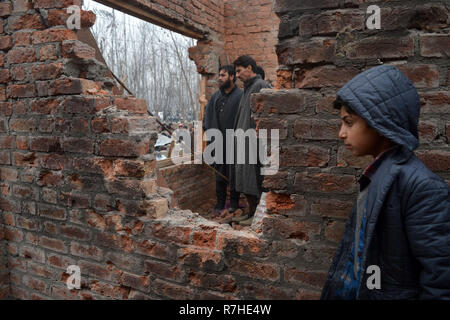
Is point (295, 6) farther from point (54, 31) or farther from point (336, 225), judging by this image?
point (54, 31)

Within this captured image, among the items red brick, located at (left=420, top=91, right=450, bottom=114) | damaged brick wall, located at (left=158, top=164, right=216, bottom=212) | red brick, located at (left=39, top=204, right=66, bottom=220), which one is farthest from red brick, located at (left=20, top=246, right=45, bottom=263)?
red brick, located at (left=420, top=91, right=450, bottom=114)

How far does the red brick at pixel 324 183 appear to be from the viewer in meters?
1.43

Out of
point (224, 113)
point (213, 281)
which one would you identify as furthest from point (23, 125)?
point (224, 113)

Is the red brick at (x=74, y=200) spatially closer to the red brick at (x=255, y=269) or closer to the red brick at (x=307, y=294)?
the red brick at (x=255, y=269)

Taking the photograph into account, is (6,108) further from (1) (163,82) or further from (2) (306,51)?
(1) (163,82)

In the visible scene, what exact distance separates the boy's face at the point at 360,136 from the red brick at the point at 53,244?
6.45 feet

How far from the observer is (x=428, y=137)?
4.29ft

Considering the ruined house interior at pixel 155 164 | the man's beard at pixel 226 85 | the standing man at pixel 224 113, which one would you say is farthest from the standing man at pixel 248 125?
the ruined house interior at pixel 155 164

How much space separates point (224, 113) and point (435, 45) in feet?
10.2

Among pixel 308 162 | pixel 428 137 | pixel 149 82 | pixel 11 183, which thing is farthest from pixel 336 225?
pixel 149 82

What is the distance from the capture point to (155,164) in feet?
6.61

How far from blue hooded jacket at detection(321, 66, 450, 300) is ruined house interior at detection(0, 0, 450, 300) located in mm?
381

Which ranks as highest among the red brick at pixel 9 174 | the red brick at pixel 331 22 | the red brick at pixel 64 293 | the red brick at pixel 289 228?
the red brick at pixel 331 22

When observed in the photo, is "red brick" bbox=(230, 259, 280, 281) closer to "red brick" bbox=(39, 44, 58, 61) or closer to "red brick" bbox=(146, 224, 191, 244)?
"red brick" bbox=(146, 224, 191, 244)
